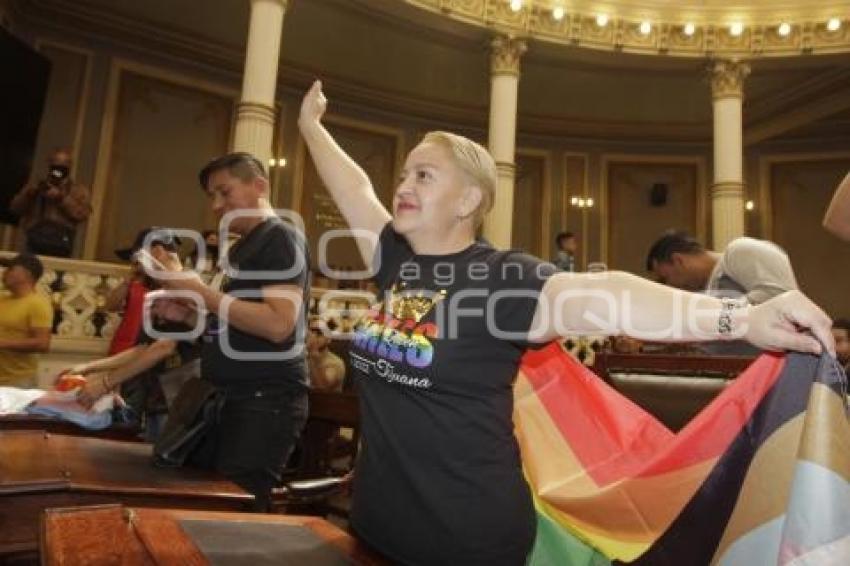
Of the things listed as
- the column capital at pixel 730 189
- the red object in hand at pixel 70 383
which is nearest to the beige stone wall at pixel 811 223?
the column capital at pixel 730 189

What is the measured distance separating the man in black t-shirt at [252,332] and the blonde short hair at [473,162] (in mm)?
927

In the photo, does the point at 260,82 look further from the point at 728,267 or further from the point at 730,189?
the point at 730,189

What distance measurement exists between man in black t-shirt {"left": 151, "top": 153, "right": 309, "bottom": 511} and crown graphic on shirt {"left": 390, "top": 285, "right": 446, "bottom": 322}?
83 cm

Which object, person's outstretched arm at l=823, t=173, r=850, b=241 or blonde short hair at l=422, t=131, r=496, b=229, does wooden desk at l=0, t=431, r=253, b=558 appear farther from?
person's outstretched arm at l=823, t=173, r=850, b=241

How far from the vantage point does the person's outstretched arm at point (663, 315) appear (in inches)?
46.9

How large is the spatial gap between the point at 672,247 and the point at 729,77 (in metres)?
6.82

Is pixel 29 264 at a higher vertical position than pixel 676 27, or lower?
lower

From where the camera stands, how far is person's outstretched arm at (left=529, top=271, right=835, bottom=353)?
3.91 feet

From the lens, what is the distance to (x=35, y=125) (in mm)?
6883

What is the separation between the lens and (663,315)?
128 cm

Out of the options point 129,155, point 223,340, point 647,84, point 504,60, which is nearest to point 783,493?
point 223,340

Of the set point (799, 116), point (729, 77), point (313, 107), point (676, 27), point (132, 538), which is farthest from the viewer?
point (799, 116)

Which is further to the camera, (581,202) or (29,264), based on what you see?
(581,202)

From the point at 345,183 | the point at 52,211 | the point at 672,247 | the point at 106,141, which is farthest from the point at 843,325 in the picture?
the point at 106,141
